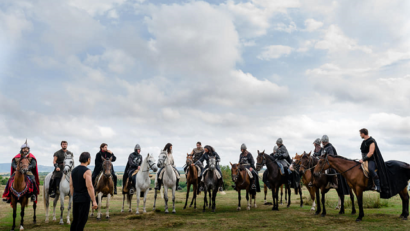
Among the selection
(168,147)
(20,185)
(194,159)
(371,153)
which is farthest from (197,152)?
(371,153)

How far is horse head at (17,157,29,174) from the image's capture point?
10.2m

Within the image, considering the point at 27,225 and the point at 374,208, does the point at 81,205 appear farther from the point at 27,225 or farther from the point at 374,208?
the point at 374,208

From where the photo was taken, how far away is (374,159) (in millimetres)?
10875

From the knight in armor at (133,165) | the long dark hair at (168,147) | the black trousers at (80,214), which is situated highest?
the long dark hair at (168,147)

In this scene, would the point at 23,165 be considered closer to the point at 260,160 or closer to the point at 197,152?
the point at 197,152

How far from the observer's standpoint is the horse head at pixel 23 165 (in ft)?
33.5

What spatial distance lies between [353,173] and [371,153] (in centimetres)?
105

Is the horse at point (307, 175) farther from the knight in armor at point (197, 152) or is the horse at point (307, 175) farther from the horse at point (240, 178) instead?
the knight in armor at point (197, 152)

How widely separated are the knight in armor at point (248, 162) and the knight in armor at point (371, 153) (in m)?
5.89

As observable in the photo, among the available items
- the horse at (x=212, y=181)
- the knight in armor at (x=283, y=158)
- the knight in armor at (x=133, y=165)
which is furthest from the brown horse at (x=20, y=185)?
the knight in armor at (x=283, y=158)

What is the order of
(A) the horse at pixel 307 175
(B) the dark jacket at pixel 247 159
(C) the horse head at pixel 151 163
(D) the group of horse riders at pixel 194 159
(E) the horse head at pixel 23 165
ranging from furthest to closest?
1. (B) the dark jacket at pixel 247 159
2. (C) the horse head at pixel 151 163
3. (A) the horse at pixel 307 175
4. (D) the group of horse riders at pixel 194 159
5. (E) the horse head at pixel 23 165

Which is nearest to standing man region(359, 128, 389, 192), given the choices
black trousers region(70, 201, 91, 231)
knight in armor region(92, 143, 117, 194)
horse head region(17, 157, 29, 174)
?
black trousers region(70, 201, 91, 231)

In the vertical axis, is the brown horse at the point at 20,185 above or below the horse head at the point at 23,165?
below

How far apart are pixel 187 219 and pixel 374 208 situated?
10188 millimetres
